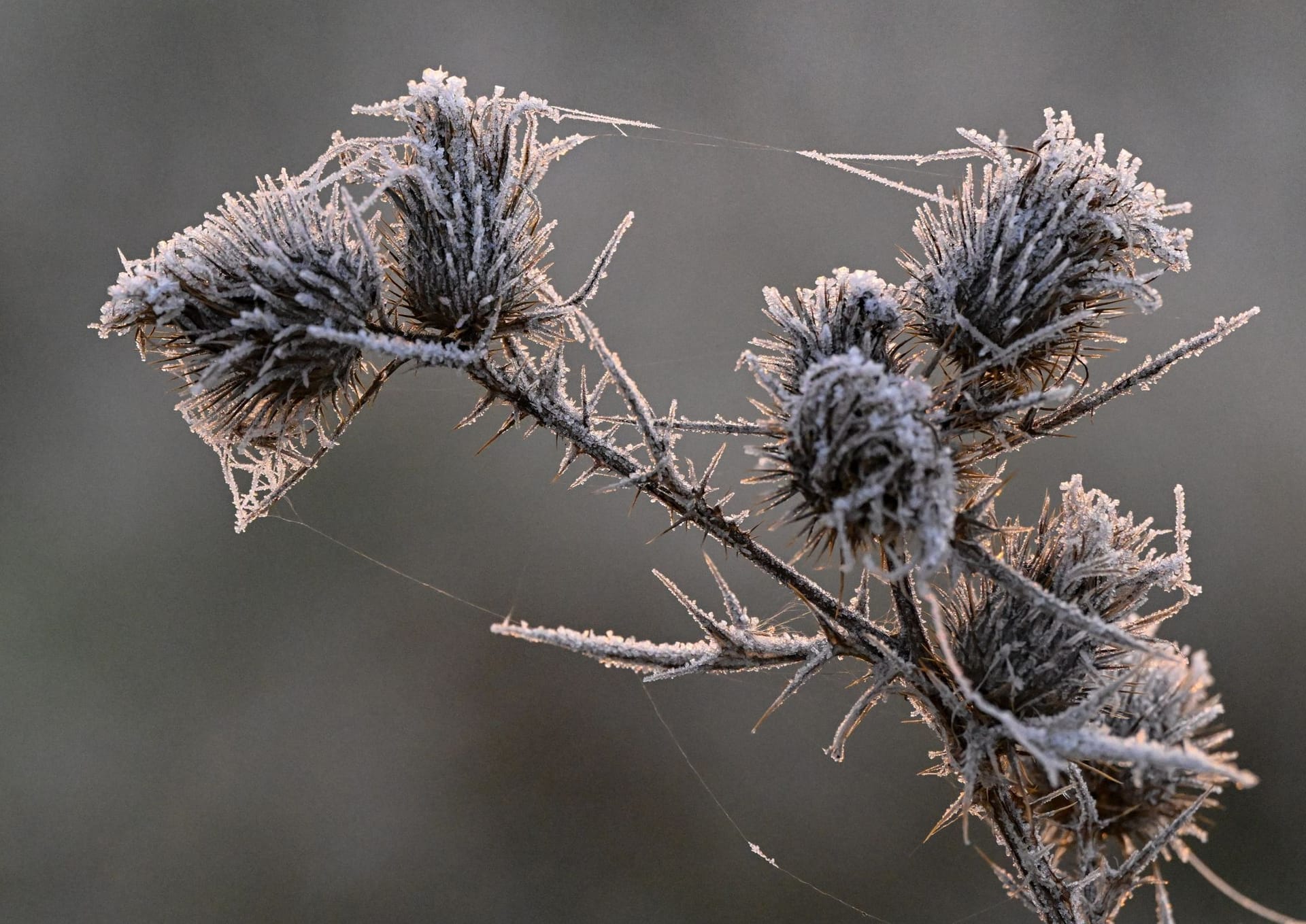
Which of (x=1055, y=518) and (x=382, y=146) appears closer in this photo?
(x=382, y=146)

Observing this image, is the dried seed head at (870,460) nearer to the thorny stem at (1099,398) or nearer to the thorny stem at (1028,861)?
the thorny stem at (1099,398)

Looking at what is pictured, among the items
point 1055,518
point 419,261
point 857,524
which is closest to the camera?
point 857,524

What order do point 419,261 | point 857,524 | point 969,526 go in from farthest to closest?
point 419,261 < point 969,526 < point 857,524

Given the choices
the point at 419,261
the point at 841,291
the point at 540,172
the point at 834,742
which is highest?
the point at 540,172

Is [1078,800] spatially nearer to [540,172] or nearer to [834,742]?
[834,742]

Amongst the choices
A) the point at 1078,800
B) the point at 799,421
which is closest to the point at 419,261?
the point at 799,421

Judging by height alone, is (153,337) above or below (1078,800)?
above

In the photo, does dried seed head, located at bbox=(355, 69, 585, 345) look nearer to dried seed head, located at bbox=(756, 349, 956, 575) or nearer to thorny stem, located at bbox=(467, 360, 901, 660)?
thorny stem, located at bbox=(467, 360, 901, 660)

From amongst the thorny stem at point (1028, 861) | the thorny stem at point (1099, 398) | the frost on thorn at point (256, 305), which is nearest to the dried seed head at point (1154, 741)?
the thorny stem at point (1028, 861)
